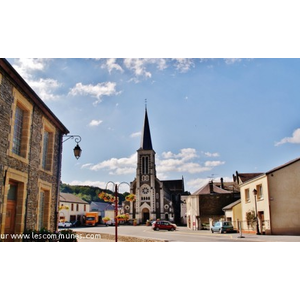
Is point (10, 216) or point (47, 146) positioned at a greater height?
point (47, 146)

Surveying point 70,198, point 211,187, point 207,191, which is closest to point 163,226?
point 207,191

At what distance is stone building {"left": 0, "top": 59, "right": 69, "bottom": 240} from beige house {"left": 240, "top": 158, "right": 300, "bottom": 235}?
1049 cm

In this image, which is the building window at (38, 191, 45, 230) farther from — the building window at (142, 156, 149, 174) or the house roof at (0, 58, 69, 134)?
the building window at (142, 156, 149, 174)

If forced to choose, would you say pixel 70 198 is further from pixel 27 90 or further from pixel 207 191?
pixel 27 90

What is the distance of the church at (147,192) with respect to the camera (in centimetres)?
4866

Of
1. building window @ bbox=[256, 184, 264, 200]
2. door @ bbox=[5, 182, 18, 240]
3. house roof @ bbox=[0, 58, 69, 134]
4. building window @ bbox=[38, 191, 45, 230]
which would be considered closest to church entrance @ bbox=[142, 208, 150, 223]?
building window @ bbox=[256, 184, 264, 200]

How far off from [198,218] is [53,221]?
1871 cm

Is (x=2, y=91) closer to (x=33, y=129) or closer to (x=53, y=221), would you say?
(x=33, y=129)

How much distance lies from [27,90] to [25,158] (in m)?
1.79

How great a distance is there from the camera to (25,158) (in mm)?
7941

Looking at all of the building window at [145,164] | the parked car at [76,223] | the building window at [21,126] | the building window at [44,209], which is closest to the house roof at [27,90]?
the building window at [21,126]

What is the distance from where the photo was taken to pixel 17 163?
24.7 ft

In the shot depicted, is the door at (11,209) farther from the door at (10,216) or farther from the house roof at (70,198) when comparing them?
the house roof at (70,198)

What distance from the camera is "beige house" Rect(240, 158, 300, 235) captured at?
46.9 feet
